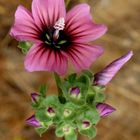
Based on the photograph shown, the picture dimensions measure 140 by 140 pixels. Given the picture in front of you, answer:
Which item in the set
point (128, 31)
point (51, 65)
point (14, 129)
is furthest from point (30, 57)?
point (128, 31)

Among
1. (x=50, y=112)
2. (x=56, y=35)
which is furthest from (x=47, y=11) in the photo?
(x=50, y=112)

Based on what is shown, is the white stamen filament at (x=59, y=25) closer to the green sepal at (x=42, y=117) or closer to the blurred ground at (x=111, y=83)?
the green sepal at (x=42, y=117)

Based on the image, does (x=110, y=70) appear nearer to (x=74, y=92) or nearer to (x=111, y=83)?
(x=74, y=92)

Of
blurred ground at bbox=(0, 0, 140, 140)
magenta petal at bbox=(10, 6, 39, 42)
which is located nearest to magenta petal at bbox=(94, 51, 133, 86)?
magenta petal at bbox=(10, 6, 39, 42)

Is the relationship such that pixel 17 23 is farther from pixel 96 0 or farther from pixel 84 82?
pixel 96 0

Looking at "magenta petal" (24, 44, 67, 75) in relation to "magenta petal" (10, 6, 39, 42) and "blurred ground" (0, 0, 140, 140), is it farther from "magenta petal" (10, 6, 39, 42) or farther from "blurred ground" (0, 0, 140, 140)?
"blurred ground" (0, 0, 140, 140)
